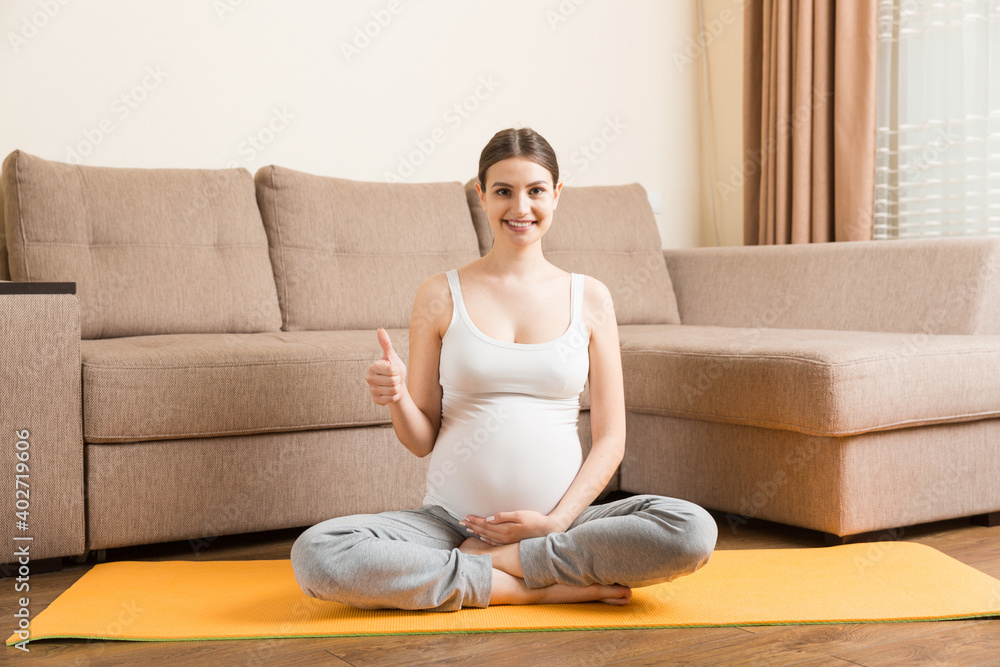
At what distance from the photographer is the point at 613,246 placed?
309cm

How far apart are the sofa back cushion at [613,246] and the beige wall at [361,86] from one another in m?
0.39

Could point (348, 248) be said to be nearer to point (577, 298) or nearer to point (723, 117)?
point (577, 298)

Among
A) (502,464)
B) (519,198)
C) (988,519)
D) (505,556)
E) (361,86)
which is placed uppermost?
(361,86)

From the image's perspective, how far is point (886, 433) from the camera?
2.02 meters

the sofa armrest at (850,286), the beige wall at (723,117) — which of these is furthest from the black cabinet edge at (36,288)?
the beige wall at (723,117)

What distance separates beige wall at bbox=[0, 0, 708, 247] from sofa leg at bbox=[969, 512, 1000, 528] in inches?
72.5

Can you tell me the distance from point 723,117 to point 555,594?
9.03 feet

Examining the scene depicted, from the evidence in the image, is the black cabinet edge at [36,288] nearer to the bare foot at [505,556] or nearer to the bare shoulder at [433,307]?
the bare shoulder at [433,307]

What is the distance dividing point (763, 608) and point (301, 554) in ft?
2.46

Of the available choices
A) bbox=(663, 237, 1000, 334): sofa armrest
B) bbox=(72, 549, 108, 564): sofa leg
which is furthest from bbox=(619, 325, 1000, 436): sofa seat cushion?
bbox=(72, 549, 108, 564): sofa leg

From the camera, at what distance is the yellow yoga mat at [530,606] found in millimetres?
1481

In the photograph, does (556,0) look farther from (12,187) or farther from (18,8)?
(12,187)

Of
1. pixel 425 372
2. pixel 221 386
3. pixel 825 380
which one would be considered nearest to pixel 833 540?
pixel 825 380

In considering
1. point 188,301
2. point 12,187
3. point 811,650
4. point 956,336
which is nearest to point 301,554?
point 811,650
